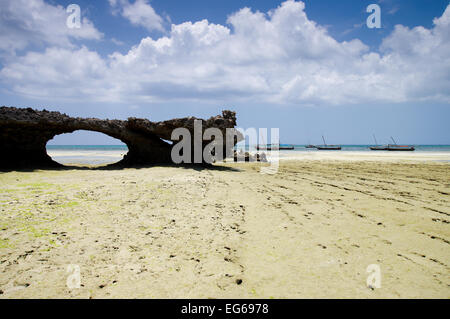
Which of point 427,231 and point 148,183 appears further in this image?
point 148,183

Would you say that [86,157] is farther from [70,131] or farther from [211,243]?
[211,243]

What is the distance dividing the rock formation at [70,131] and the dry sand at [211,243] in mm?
5258

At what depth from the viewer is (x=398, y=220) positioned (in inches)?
199

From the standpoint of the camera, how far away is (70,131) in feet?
41.9

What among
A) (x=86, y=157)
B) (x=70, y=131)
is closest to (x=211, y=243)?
(x=70, y=131)

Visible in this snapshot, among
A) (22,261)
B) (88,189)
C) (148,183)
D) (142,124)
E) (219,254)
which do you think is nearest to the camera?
(22,261)

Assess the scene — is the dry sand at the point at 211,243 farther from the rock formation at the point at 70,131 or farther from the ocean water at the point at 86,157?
the ocean water at the point at 86,157

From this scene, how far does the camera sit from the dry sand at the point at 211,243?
109 inches

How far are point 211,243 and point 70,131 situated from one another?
1235 centimetres

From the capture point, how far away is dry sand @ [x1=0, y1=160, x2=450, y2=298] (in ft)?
9.07

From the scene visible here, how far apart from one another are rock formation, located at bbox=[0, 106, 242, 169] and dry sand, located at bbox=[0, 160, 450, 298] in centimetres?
526

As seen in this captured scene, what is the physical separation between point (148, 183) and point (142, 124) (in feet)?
21.5
